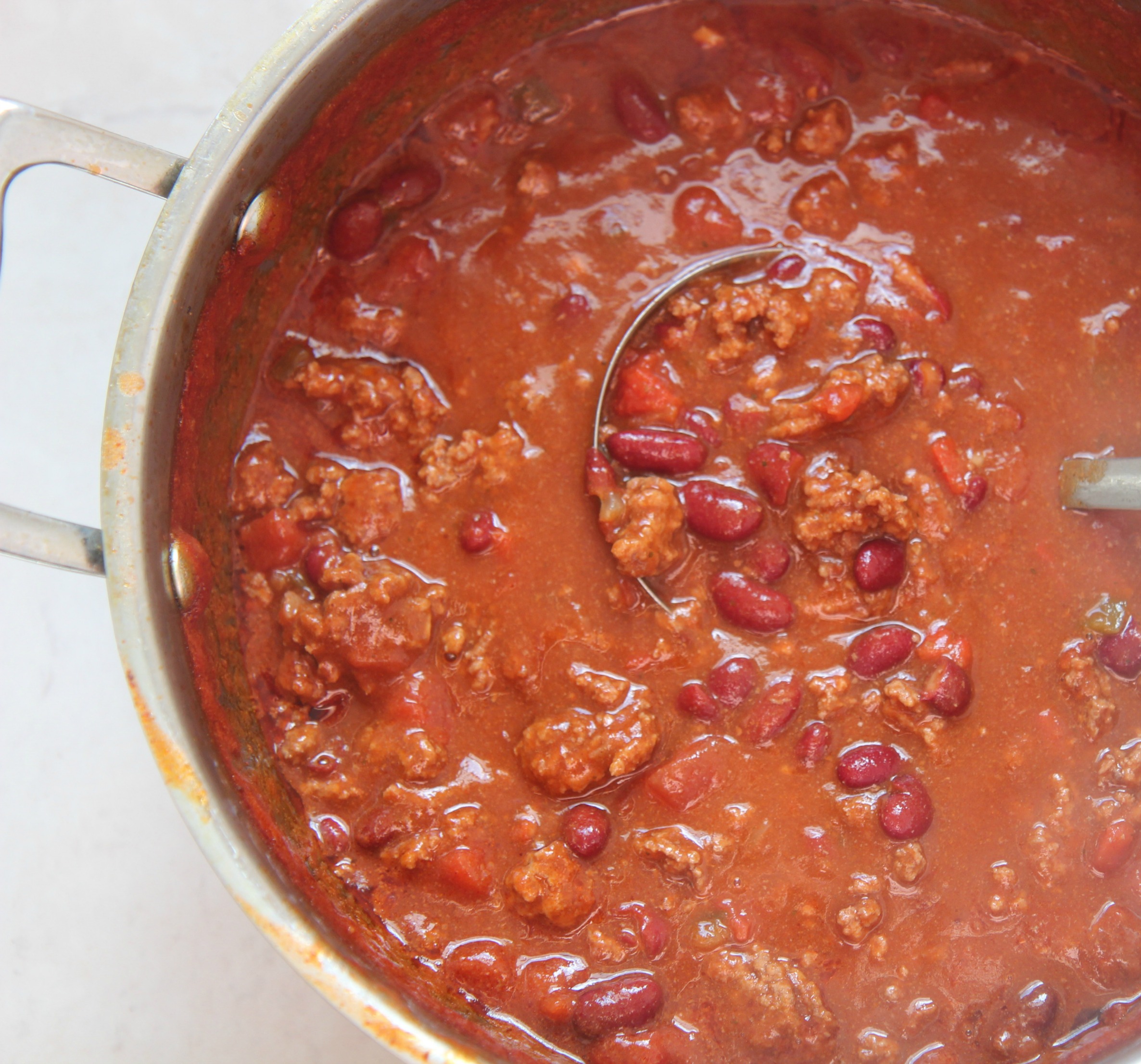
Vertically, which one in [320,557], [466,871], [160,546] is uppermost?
[160,546]

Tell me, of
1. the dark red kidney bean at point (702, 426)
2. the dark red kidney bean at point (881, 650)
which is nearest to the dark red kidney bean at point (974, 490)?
the dark red kidney bean at point (881, 650)

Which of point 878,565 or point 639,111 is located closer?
point 878,565

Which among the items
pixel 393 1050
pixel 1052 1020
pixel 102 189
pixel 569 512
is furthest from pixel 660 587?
pixel 102 189

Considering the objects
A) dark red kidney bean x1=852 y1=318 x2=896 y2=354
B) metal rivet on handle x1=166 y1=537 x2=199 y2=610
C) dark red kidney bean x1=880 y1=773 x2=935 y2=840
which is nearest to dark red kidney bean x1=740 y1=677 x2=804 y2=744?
dark red kidney bean x1=880 y1=773 x2=935 y2=840

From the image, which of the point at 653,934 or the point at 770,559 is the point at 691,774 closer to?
the point at 653,934

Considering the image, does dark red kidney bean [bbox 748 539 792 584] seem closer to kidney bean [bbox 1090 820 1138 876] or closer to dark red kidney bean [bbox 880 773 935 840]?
dark red kidney bean [bbox 880 773 935 840]

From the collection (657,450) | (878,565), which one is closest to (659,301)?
(657,450)

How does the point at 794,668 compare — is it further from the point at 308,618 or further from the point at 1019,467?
the point at 308,618
